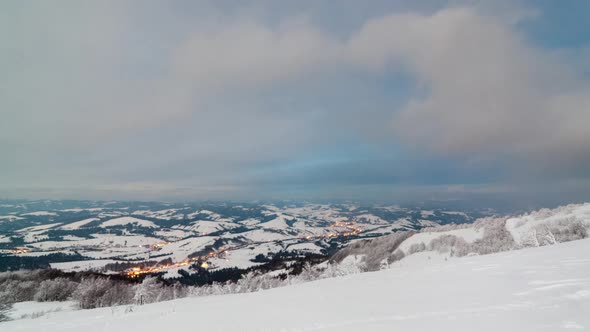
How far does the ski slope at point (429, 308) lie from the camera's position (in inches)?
281

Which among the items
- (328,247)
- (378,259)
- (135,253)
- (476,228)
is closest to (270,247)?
(328,247)

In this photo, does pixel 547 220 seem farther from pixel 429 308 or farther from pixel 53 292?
pixel 53 292

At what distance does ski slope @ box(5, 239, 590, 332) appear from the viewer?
714 centimetres

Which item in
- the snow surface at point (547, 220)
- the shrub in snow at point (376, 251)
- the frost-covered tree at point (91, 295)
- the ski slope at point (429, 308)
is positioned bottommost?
the shrub in snow at point (376, 251)

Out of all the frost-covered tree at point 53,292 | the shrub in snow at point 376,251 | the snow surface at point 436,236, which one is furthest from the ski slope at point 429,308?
the shrub in snow at point 376,251

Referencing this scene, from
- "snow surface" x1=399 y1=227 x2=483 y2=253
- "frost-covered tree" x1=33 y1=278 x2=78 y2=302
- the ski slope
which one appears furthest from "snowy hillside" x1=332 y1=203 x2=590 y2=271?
"frost-covered tree" x1=33 y1=278 x2=78 y2=302

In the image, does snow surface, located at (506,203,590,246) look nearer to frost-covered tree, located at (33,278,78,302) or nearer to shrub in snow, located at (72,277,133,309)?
shrub in snow, located at (72,277,133,309)

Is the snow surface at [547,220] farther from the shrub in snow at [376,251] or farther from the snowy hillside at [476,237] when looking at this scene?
the shrub in snow at [376,251]

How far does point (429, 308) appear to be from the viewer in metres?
9.28

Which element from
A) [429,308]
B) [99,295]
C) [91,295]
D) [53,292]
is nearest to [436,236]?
[429,308]

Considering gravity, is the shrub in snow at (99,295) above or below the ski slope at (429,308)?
below

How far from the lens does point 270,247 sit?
19588 centimetres

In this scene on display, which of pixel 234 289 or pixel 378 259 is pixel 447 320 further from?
pixel 378 259

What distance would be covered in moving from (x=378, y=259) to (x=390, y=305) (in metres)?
84.7
